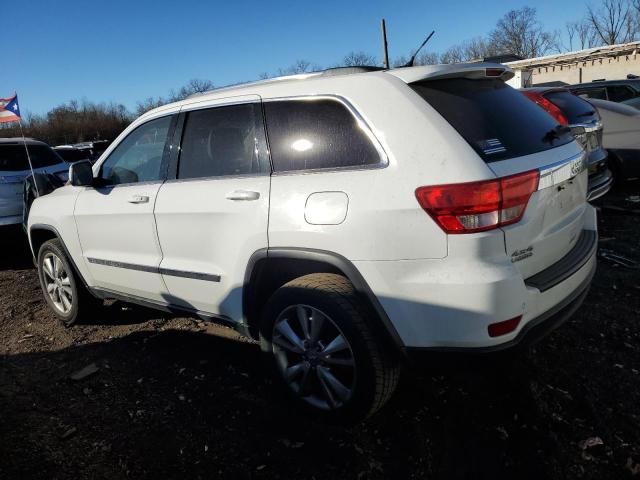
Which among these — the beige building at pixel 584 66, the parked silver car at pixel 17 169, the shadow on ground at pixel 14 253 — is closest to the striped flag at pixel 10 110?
the parked silver car at pixel 17 169

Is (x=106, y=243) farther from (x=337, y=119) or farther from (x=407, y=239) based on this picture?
(x=407, y=239)

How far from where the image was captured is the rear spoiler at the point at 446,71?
94.5 inches

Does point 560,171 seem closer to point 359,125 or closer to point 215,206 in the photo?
point 359,125

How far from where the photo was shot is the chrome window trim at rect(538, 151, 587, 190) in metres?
2.25

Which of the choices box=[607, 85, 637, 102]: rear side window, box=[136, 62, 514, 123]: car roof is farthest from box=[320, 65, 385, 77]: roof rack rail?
box=[607, 85, 637, 102]: rear side window

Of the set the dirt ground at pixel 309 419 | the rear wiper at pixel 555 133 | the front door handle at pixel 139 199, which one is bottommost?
the dirt ground at pixel 309 419

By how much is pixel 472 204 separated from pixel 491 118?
0.62 meters

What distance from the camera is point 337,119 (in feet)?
8.11

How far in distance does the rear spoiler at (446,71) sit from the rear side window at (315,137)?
336 mm

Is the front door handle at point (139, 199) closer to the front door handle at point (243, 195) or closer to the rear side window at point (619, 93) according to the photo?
the front door handle at point (243, 195)

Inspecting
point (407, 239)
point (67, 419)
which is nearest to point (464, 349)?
point (407, 239)

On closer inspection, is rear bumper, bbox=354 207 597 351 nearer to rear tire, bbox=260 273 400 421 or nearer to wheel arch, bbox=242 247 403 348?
wheel arch, bbox=242 247 403 348

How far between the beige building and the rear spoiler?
27.7 meters

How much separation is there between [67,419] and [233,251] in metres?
1.40
